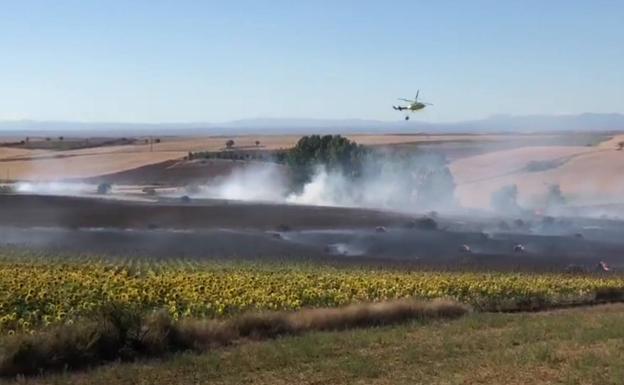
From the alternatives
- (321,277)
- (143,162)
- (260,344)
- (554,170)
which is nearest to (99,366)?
(260,344)

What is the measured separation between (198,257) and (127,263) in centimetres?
632

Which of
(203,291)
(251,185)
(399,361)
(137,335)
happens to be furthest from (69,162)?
(399,361)

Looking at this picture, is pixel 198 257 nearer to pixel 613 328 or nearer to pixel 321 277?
pixel 321 277

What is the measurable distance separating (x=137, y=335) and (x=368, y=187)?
7999 cm

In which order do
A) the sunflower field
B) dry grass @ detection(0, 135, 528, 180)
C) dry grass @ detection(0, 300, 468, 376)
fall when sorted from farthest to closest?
dry grass @ detection(0, 135, 528, 180)
the sunflower field
dry grass @ detection(0, 300, 468, 376)

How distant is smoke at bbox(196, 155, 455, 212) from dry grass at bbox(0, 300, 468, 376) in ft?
224

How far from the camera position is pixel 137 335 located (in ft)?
47.9

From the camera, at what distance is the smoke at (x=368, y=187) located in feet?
296

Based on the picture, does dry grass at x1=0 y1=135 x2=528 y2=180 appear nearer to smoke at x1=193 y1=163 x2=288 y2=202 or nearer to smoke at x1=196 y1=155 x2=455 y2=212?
smoke at x1=193 y1=163 x2=288 y2=202

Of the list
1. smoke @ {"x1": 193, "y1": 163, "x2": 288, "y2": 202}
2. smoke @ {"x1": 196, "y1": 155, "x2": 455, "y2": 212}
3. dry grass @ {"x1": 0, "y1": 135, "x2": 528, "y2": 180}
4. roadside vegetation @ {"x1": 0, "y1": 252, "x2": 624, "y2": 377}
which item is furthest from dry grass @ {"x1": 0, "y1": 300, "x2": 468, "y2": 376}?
dry grass @ {"x1": 0, "y1": 135, "x2": 528, "y2": 180}

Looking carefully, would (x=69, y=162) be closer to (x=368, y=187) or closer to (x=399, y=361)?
(x=368, y=187)

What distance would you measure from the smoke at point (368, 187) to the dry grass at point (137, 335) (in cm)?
6836

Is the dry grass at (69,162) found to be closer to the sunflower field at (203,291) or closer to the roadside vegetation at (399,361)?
the sunflower field at (203,291)

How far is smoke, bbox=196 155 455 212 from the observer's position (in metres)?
90.2
